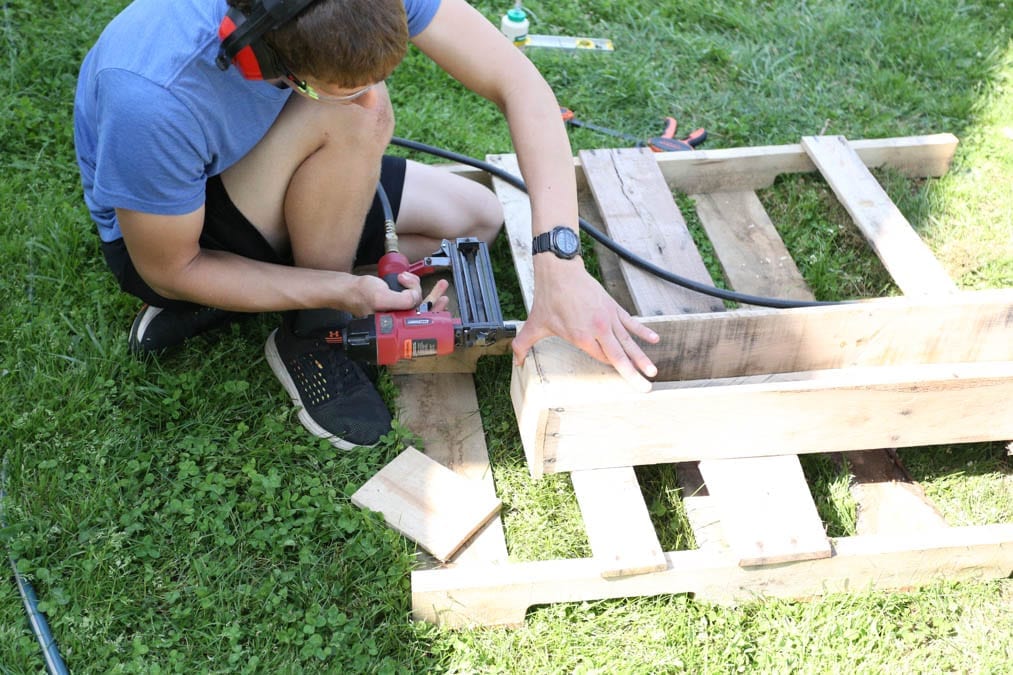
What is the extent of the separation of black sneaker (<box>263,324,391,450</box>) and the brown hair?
98cm

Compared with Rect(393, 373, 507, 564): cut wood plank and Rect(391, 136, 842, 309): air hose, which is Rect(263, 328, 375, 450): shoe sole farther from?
Rect(391, 136, 842, 309): air hose

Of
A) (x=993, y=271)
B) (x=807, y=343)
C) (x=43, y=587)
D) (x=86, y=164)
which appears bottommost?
(x=43, y=587)

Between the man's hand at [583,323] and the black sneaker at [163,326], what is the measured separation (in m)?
0.98

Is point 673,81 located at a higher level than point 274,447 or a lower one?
higher

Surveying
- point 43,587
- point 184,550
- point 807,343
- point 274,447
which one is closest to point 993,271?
point 807,343

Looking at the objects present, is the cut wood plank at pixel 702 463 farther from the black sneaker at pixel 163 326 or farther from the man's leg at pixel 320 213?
the black sneaker at pixel 163 326

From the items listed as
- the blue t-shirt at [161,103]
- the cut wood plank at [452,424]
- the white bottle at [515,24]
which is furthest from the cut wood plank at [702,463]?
the blue t-shirt at [161,103]

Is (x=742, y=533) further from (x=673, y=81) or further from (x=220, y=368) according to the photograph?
(x=673, y=81)

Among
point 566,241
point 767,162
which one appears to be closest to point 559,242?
point 566,241

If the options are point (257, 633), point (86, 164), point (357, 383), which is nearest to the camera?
point (257, 633)

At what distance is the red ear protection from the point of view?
4.97 feet

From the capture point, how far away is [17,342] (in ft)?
8.11

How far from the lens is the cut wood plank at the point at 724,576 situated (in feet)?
6.42

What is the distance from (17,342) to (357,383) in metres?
0.96
